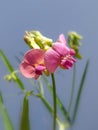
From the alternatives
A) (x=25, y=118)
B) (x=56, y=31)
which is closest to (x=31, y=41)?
(x=25, y=118)

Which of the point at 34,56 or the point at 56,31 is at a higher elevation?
the point at 34,56

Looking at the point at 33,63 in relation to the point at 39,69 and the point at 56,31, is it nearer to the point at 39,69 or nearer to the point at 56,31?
the point at 39,69

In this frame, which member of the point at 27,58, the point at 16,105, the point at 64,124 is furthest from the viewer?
the point at 16,105

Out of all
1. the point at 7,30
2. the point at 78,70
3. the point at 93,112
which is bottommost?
the point at 93,112

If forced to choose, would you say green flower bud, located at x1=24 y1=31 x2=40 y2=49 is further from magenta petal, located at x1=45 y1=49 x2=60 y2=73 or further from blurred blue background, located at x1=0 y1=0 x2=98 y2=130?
blurred blue background, located at x1=0 y1=0 x2=98 y2=130

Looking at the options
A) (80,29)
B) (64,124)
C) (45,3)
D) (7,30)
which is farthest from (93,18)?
(64,124)

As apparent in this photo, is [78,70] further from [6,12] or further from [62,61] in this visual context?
[62,61]
